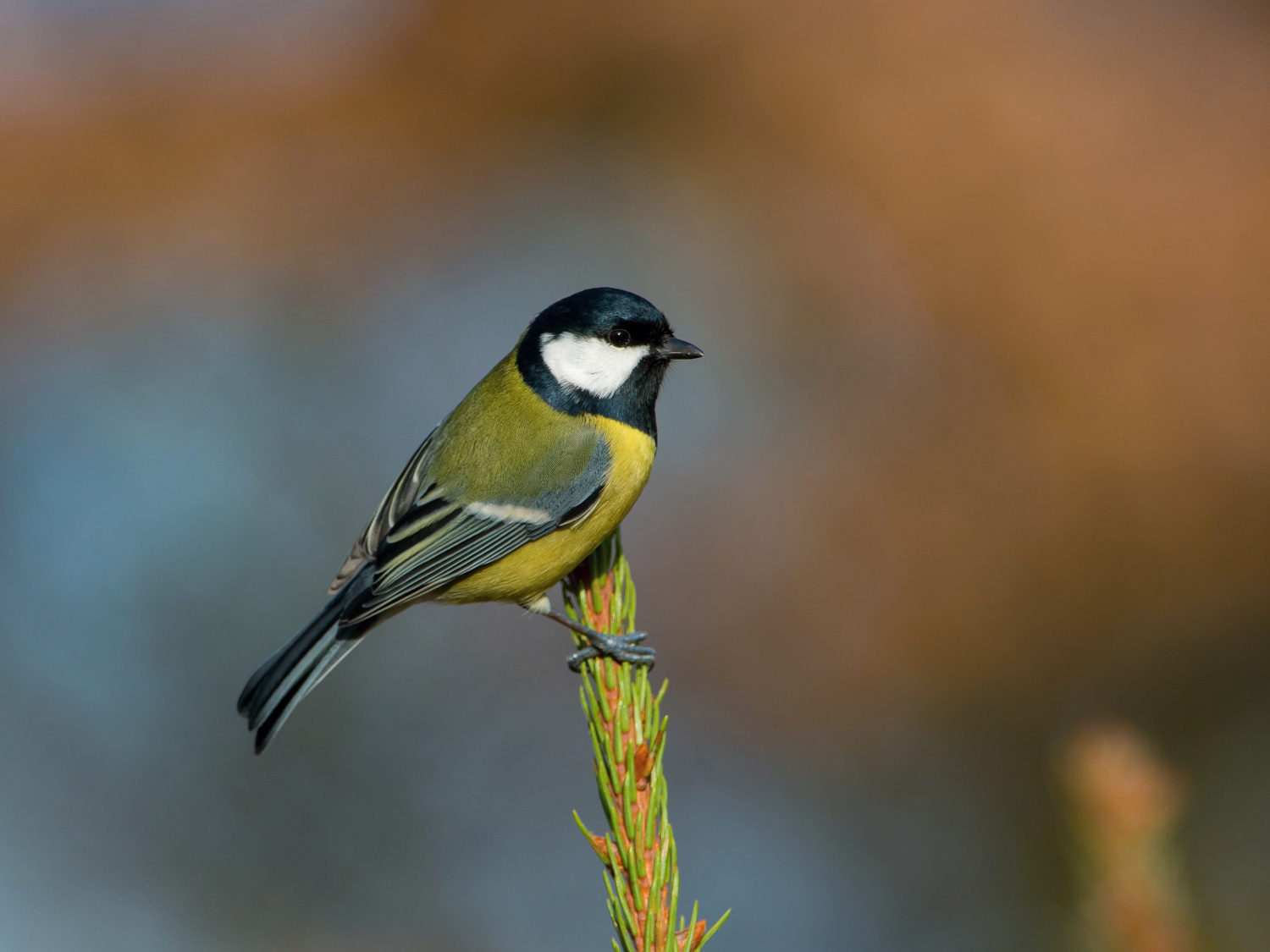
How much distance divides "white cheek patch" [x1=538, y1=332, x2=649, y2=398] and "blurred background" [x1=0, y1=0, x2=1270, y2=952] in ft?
4.60

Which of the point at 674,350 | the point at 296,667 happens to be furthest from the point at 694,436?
the point at 296,667

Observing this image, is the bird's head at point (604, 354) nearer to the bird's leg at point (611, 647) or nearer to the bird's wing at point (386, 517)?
the bird's wing at point (386, 517)

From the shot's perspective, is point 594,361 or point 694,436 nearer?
point 594,361

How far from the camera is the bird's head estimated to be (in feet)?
6.51

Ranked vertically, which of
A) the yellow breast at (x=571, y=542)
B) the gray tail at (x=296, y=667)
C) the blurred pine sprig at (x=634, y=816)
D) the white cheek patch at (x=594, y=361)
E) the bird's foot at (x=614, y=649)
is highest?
the white cheek patch at (x=594, y=361)

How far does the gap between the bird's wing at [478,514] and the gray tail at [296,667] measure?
2.1 inches

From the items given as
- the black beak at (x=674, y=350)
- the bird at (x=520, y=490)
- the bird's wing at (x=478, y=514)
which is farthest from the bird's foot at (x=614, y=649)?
the black beak at (x=674, y=350)

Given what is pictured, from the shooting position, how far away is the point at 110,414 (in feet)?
11.9

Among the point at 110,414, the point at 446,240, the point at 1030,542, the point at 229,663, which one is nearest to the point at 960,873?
the point at 1030,542

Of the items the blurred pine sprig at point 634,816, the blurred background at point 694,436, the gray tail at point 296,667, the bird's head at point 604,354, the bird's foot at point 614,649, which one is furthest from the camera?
the blurred background at point 694,436

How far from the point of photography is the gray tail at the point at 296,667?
1.83 m

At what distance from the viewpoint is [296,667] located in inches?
73.0

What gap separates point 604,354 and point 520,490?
324 mm

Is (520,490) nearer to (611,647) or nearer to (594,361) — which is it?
(594,361)
